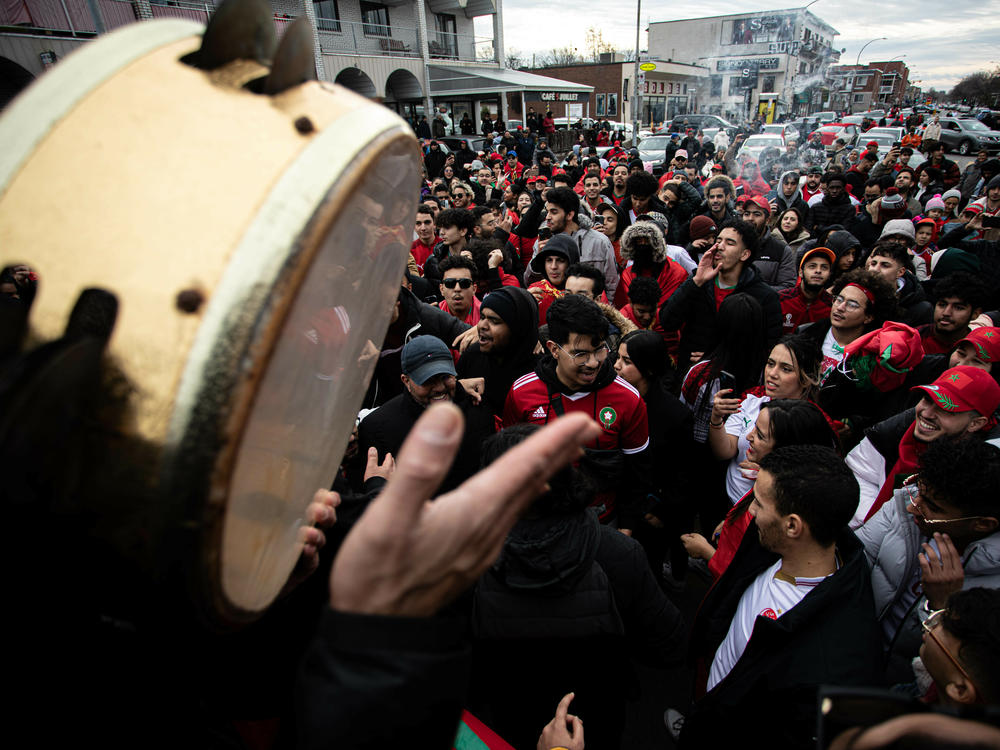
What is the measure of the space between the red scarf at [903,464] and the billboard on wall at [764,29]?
45978 millimetres

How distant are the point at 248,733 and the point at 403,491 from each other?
4.41ft

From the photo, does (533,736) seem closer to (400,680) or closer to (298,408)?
(400,680)

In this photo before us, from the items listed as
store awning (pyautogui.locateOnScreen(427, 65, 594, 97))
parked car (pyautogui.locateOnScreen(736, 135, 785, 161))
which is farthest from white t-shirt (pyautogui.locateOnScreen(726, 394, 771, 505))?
store awning (pyautogui.locateOnScreen(427, 65, 594, 97))

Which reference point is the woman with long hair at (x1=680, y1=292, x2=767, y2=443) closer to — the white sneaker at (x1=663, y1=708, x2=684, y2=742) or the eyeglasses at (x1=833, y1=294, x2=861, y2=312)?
the eyeglasses at (x1=833, y1=294, x2=861, y2=312)

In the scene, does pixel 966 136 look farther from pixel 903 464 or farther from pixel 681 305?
pixel 903 464

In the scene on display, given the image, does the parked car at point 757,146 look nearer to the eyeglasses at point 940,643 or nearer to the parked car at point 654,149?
the parked car at point 654,149

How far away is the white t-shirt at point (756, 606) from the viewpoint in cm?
198

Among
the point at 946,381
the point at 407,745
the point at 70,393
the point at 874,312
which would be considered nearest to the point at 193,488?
the point at 70,393

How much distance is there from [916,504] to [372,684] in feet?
8.06

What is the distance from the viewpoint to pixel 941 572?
6.63ft

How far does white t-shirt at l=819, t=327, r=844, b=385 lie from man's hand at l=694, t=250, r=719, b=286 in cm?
97

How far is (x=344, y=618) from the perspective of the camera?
0.66 metres

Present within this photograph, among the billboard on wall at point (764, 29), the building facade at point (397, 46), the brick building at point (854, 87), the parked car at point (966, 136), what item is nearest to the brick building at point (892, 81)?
the brick building at point (854, 87)

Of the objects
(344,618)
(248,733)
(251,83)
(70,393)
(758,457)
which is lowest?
(758,457)
